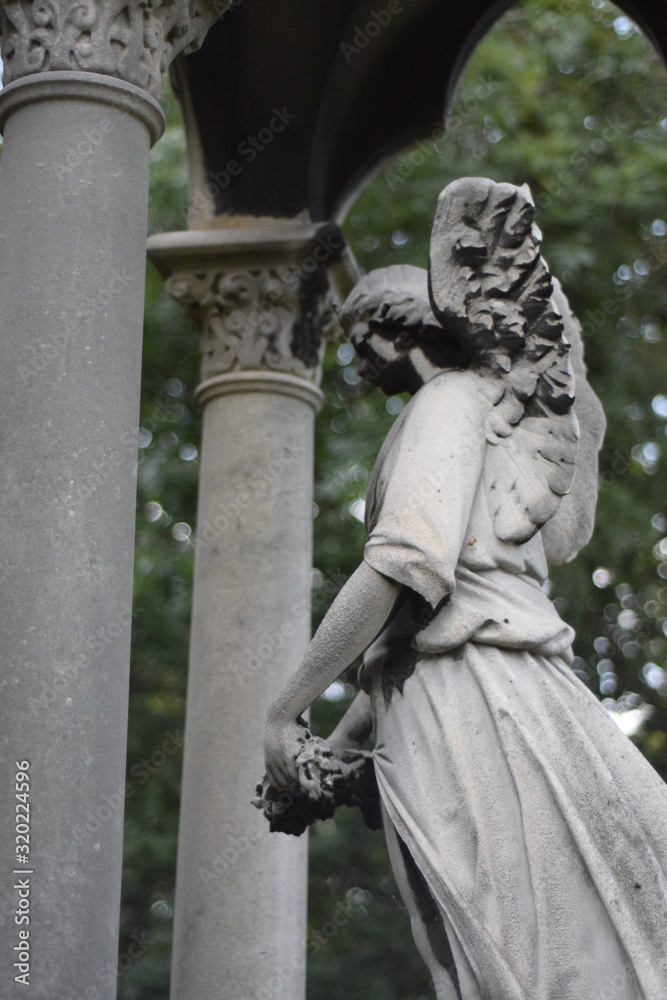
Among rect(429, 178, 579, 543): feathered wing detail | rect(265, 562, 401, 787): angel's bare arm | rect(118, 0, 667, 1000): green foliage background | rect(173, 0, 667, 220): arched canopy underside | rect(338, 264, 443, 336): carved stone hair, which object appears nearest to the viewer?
rect(265, 562, 401, 787): angel's bare arm

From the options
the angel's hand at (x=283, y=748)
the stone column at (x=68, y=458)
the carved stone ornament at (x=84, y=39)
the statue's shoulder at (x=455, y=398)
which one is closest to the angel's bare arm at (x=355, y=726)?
the angel's hand at (x=283, y=748)

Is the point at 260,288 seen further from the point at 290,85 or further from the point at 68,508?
the point at 68,508

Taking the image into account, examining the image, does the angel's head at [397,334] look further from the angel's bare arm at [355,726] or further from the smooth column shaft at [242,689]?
the smooth column shaft at [242,689]

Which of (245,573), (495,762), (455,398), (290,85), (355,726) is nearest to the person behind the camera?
(495,762)

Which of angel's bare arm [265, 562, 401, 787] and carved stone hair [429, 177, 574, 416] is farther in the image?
carved stone hair [429, 177, 574, 416]

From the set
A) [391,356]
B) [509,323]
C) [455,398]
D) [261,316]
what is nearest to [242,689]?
[261,316]

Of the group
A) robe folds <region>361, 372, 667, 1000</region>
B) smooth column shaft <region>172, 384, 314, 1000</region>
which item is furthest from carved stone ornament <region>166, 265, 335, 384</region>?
robe folds <region>361, 372, 667, 1000</region>

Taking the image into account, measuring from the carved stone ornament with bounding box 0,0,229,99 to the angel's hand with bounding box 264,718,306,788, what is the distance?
2431 millimetres

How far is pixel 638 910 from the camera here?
4.62 meters

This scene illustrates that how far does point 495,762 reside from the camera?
186 inches

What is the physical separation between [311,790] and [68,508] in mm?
1201

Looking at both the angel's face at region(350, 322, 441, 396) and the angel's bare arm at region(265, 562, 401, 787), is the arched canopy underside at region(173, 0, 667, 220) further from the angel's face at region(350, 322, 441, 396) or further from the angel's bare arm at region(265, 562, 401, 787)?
the angel's bare arm at region(265, 562, 401, 787)

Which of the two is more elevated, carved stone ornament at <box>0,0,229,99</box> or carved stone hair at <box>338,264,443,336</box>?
carved stone ornament at <box>0,0,229,99</box>

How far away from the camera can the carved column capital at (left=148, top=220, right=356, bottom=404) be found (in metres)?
→ 8.25
